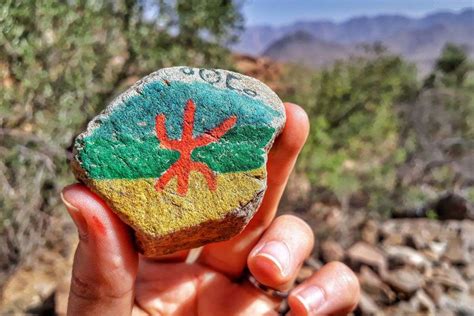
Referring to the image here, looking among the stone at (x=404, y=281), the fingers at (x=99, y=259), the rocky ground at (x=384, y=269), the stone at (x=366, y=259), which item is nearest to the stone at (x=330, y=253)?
the rocky ground at (x=384, y=269)

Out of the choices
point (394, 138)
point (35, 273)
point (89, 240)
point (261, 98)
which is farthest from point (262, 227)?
point (394, 138)

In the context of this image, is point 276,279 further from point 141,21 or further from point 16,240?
point 141,21

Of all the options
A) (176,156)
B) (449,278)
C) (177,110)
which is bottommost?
(449,278)

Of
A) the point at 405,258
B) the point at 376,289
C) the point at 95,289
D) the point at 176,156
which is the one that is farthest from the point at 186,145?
the point at 405,258

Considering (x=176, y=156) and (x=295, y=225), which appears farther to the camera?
(x=295, y=225)

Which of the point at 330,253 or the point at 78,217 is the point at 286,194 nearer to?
the point at 330,253

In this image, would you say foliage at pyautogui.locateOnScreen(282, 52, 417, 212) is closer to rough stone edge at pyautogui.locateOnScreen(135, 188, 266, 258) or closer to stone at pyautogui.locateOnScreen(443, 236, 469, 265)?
stone at pyautogui.locateOnScreen(443, 236, 469, 265)
